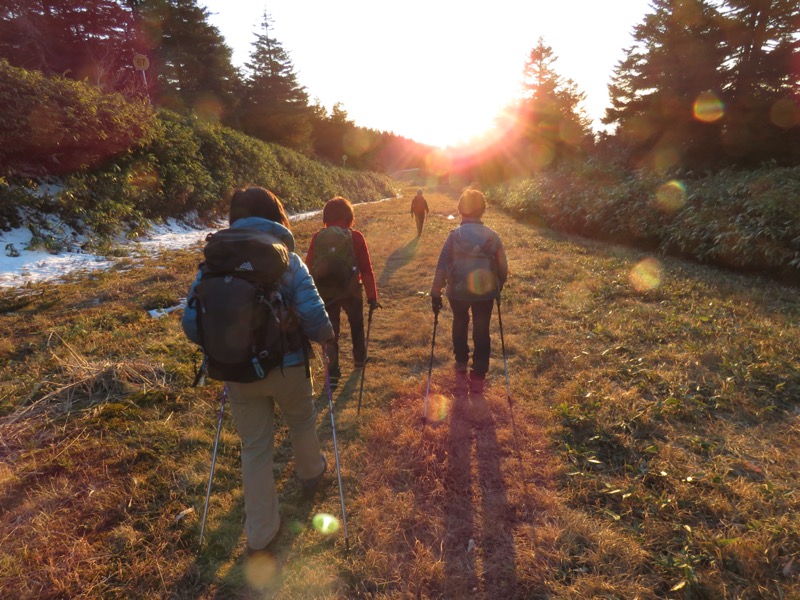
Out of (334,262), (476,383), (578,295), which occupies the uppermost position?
(334,262)

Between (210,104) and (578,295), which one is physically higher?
(210,104)

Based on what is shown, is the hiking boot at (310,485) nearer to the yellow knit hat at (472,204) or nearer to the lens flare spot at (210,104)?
the yellow knit hat at (472,204)

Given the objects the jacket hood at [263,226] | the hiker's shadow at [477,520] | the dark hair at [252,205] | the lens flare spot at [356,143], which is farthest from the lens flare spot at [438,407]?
the lens flare spot at [356,143]

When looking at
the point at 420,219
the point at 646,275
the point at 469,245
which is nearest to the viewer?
the point at 469,245

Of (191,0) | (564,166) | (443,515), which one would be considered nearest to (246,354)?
(443,515)

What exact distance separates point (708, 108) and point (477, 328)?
21154 millimetres

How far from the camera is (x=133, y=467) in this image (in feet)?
10.7

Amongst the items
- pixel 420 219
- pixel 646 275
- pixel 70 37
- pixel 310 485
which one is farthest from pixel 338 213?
pixel 70 37

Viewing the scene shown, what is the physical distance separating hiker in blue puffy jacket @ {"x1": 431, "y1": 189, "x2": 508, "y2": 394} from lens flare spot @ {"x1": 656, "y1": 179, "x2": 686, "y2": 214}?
10.3 meters

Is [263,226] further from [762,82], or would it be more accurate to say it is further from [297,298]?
[762,82]

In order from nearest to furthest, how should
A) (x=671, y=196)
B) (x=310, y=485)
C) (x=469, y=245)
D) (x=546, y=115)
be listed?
1. (x=310, y=485)
2. (x=469, y=245)
3. (x=671, y=196)
4. (x=546, y=115)

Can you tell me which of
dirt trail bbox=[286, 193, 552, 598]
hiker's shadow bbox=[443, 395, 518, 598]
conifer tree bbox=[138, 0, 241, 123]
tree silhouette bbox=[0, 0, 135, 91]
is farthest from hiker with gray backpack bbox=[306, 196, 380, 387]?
conifer tree bbox=[138, 0, 241, 123]

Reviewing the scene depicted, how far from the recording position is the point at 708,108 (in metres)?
17.7

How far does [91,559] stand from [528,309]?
697 cm
